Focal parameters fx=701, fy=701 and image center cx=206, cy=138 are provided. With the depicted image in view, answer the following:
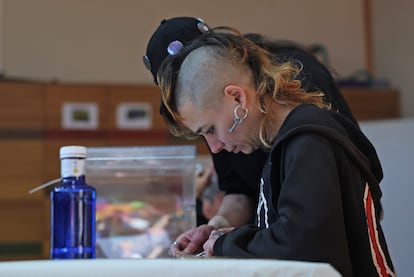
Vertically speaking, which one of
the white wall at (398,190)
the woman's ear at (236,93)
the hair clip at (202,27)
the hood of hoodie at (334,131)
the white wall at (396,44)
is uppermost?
the white wall at (396,44)

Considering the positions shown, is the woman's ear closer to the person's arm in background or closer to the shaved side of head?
the shaved side of head

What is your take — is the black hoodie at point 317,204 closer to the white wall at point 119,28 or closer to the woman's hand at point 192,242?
the woman's hand at point 192,242

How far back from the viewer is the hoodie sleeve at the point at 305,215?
3.09ft

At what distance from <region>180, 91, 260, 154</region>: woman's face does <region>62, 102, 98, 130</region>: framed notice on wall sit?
2847 millimetres

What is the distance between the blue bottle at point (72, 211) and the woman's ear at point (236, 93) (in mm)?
261

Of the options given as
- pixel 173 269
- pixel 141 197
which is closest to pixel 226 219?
pixel 141 197

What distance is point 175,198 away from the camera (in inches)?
80.4

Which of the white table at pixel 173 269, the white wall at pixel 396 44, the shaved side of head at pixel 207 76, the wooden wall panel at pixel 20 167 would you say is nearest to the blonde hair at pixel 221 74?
the shaved side of head at pixel 207 76

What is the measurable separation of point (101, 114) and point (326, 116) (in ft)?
10.0

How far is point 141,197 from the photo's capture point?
2.26 meters

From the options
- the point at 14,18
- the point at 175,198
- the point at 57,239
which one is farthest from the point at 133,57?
the point at 57,239

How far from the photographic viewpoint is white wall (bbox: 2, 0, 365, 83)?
413 centimetres

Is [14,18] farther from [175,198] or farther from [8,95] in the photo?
[175,198]

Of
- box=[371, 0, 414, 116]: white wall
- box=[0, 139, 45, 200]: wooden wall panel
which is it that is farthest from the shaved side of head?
box=[371, 0, 414, 116]: white wall
